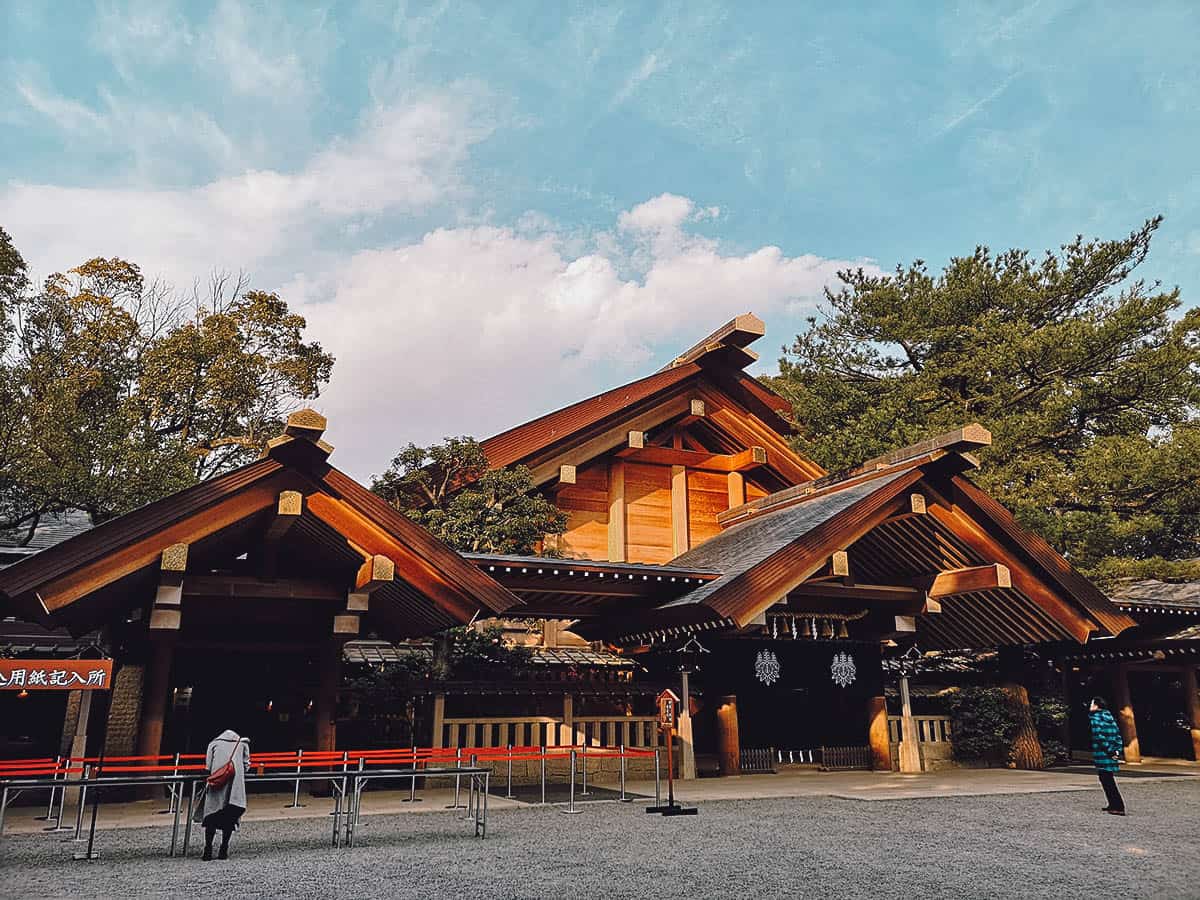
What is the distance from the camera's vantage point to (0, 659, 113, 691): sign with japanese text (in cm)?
793

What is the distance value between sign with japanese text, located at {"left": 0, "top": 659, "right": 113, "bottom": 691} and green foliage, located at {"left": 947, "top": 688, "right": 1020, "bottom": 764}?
14.3 metres

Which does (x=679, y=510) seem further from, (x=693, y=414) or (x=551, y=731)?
(x=551, y=731)

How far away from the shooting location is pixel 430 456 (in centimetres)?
1516

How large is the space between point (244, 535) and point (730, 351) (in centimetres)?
1099

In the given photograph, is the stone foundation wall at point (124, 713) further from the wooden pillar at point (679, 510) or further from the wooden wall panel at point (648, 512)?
the wooden pillar at point (679, 510)

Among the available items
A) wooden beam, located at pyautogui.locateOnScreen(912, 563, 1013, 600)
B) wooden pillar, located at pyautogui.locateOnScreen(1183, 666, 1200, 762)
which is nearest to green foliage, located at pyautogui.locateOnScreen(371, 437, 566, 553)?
wooden beam, located at pyautogui.locateOnScreen(912, 563, 1013, 600)

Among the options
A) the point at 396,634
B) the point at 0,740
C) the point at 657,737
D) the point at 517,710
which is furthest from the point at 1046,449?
the point at 0,740

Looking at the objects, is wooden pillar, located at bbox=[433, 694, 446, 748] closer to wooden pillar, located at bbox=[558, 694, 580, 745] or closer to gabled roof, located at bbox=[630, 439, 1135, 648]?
wooden pillar, located at bbox=[558, 694, 580, 745]

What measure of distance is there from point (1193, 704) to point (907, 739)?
24.6ft

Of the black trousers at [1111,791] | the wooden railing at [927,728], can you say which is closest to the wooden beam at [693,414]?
the wooden railing at [927,728]

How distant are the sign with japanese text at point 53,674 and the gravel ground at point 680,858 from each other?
1.39 meters

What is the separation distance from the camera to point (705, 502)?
18719 mm

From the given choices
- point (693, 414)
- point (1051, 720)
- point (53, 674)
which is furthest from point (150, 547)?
point (1051, 720)

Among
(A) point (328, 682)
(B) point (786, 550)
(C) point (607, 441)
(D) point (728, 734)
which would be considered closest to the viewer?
(A) point (328, 682)
